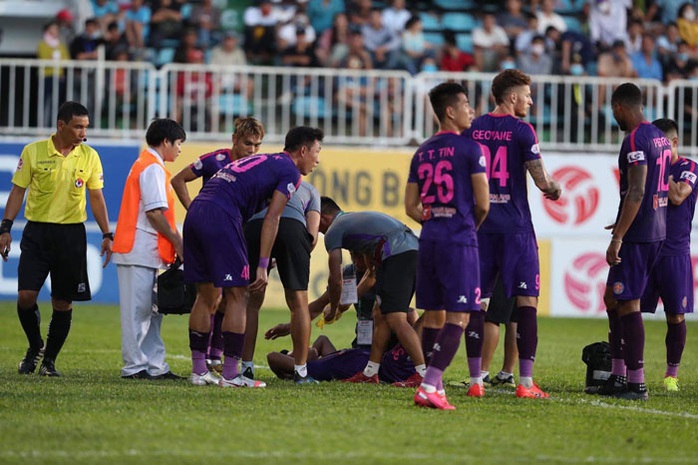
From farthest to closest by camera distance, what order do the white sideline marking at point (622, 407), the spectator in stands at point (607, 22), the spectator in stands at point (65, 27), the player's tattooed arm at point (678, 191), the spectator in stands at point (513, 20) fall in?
the spectator in stands at point (607, 22)
the spectator in stands at point (513, 20)
the spectator in stands at point (65, 27)
the player's tattooed arm at point (678, 191)
the white sideline marking at point (622, 407)

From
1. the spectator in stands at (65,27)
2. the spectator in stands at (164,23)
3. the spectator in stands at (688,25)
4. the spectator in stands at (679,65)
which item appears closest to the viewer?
the spectator in stands at (164,23)

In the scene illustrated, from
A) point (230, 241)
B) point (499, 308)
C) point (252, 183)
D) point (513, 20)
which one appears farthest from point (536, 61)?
point (230, 241)

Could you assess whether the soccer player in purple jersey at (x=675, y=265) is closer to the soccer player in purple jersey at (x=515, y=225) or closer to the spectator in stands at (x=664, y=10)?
the soccer player in purple jersey at (x=515, y=225)

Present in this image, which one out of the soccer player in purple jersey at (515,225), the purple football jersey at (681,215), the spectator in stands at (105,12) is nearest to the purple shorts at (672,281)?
the purple football jersey at (681,215)

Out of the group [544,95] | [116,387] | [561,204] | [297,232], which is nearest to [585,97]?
[544,95]

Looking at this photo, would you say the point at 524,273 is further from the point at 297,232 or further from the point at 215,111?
the point at 215,111

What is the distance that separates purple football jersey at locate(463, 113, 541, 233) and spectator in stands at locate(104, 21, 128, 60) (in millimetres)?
12706

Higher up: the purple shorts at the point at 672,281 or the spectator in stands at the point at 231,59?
the spectator in stands at the point at 231,59

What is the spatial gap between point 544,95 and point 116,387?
41.0 feet

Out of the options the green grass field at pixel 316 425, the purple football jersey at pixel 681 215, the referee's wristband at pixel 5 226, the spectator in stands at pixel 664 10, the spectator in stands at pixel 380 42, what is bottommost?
the green grass field at pixel 316 425

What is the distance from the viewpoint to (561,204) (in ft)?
63.9

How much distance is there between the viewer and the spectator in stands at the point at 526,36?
2198 cm

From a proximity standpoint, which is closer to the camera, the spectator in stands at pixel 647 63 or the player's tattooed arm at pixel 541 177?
the player's tattooed arm at pixel 541 177

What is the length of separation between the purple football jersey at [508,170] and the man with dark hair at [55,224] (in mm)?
3345
